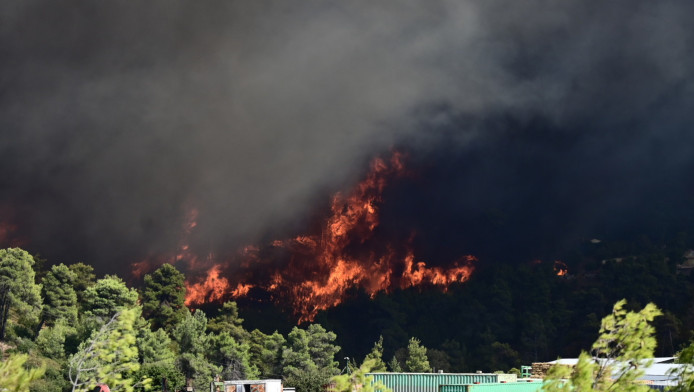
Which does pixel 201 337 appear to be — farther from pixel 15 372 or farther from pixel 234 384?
pixel 15 372

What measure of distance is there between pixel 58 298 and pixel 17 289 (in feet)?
38.9

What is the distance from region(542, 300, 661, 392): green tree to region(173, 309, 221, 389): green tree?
111 metres

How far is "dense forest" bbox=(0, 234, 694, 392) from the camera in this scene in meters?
129

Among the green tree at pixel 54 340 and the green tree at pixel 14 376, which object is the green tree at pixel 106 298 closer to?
the green tree at pixel 54 340

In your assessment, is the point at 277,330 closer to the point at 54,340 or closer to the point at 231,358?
the point at 231,358

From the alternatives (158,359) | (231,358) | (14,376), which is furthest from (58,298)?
(14,376)

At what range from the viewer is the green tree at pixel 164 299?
158m

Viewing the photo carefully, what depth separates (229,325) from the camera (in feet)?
498

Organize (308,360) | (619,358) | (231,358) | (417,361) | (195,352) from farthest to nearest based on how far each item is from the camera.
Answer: (417,361)
(308,360)
(195,352)
(231,358)
(619,358)

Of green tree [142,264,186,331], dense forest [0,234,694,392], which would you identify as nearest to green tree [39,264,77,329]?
dense forest [0,234,694,392]

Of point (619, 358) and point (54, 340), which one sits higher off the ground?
point (54, 340)

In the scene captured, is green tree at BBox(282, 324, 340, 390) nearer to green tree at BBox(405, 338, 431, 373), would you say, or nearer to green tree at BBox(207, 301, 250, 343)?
green tree at BBox(207, 301, 250, 343)

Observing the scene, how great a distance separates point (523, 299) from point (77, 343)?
111368mm

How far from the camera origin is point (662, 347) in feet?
534
